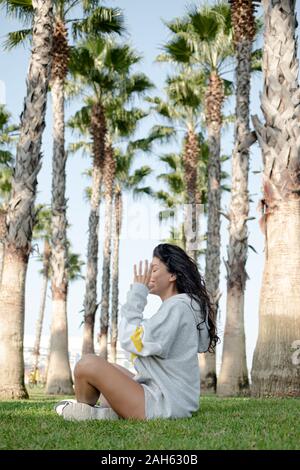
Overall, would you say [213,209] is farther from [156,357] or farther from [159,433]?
[159,433]

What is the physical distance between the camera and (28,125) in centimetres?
1238

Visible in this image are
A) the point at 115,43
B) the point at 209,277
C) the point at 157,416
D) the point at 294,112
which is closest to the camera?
the point at 157,416

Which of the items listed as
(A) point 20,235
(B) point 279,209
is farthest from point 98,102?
(B) point 279,209

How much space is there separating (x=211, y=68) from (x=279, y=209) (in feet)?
50.3

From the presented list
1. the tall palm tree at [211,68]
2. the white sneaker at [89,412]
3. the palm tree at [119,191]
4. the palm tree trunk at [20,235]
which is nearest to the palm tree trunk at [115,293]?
the palm tree at [119,191]

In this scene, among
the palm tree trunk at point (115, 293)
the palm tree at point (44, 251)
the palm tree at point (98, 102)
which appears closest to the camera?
the palm tree at point (98, 102)

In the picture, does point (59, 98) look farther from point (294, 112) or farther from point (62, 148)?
point (294, 112)

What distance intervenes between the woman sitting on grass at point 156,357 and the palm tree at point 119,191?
2868cm

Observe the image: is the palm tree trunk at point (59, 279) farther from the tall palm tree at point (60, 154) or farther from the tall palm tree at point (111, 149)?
the tall palm tree at point (111, 149)

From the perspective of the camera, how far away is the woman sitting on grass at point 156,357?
489cm

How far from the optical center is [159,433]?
425cm

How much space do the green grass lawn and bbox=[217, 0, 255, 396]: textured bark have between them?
35.0ft
